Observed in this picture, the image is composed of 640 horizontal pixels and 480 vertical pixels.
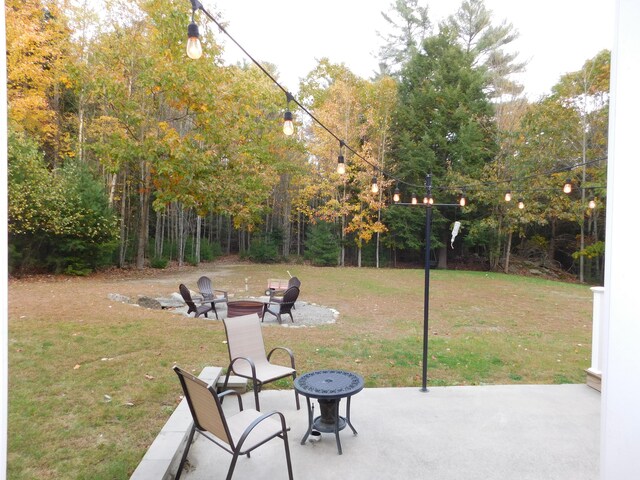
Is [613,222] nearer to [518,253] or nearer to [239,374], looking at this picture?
[239,374]

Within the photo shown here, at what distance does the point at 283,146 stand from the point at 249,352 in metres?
17.5

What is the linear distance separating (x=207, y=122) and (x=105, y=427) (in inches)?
469

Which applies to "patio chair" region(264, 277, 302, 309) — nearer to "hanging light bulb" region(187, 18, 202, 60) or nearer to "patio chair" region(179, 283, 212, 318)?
"patio chair" region(179, 283, 212, 318)

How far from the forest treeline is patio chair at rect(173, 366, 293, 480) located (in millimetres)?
6915

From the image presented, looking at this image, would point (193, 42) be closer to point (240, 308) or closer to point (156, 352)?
point (156, 352)

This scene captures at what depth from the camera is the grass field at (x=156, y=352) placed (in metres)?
2.88

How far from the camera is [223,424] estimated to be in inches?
86.3

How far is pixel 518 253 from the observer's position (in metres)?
21.4

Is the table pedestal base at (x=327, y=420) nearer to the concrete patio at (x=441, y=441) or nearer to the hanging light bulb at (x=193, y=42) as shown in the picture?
the concrete patio at (x=441, y=441)

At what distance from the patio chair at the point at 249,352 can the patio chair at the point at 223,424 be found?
84cm

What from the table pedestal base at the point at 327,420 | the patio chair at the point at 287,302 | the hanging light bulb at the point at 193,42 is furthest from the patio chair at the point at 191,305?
the hanging light bulb at the point at 193,42

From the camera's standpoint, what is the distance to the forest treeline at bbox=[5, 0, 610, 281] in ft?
39.1

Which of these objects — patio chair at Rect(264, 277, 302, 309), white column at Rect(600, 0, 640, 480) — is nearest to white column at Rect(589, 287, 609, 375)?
white column at Rect(600, 0, 640, 480)

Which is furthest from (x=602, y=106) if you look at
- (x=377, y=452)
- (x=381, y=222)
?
(x=377, y=452)
